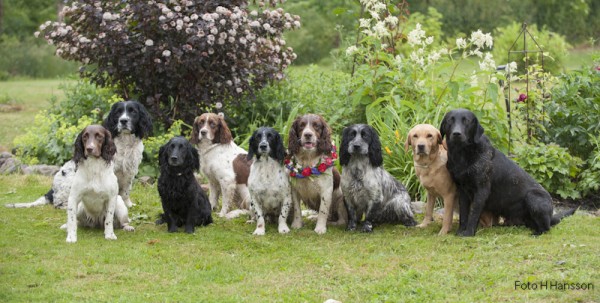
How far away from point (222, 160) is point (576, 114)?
4.28 metres

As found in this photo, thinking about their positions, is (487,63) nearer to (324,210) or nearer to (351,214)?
(351,214)

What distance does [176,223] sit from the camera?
316 inches

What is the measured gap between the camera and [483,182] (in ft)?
24.4

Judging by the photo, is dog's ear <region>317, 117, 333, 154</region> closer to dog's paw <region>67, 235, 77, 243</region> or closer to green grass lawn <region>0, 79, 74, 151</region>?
dog's paw <region>67, 235, 77, 243</region>

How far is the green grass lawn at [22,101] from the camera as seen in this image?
14.9 metres

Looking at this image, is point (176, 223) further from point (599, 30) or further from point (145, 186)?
point (599, 30)

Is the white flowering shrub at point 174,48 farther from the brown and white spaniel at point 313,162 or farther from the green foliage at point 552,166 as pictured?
the green foliage at point 552,166

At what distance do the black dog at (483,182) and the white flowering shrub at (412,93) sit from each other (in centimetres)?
145

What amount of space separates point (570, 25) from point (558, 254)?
Result: 24.8m

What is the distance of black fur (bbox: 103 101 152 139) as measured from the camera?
27.3 feet

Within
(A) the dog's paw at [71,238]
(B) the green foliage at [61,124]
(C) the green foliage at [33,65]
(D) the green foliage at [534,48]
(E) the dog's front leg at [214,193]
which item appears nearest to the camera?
(A) the dog's paw at [71,238]

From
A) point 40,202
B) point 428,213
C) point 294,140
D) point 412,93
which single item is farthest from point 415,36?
point 40,202

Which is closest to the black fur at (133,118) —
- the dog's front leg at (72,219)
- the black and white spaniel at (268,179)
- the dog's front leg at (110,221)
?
the dog's front leg at (110,221)

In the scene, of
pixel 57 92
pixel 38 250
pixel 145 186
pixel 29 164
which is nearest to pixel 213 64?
pixel 145 186
